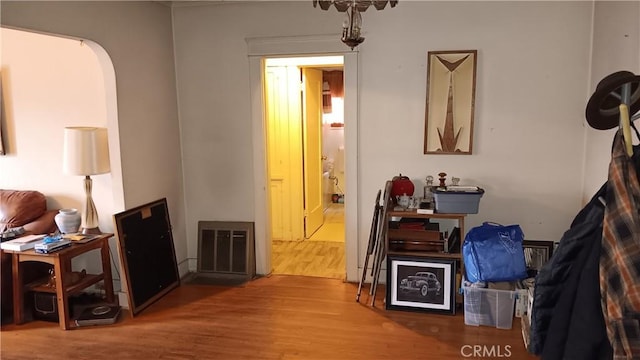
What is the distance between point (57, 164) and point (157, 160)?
0.81 metres

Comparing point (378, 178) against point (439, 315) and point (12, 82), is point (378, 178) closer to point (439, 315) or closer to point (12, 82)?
point (439, 315)

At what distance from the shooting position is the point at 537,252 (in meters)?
3.87

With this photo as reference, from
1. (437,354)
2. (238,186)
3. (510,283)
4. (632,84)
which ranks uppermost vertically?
(632,84)

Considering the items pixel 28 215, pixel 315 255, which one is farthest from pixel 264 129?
pixel 28 215

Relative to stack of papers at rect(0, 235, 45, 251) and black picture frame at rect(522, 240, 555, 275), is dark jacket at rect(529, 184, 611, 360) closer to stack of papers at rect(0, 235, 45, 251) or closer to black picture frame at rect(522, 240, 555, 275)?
black picture frame at rect(522, 240, 555, 275)

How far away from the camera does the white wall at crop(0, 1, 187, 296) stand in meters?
3.33

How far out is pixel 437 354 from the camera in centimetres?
305

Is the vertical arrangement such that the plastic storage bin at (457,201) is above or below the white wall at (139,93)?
below

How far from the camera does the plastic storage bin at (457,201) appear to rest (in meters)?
3.57

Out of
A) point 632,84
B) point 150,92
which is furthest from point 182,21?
point 632,84

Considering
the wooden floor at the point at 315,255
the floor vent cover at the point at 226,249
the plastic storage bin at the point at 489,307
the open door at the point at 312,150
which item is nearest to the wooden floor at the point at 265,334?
the plastic storage bin at the point at 489,307

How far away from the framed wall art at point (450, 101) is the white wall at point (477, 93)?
0.06 m

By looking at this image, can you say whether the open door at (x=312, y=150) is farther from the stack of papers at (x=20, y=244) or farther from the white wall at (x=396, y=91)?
the stack of papers at (x=20, y=244)

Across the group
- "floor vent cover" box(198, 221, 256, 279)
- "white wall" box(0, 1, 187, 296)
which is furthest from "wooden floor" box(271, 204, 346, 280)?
"white wall" box(0, 1, 187, 296)
